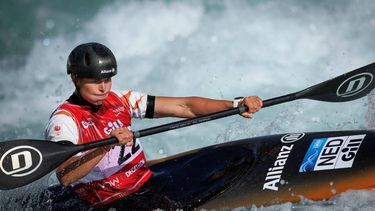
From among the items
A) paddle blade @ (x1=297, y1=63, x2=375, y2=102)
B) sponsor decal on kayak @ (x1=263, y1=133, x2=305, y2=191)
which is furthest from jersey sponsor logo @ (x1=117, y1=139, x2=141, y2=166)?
paddle blade @ (x1=297, y1=63, x2=375, y2=102)

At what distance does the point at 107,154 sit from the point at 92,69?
0.56 m

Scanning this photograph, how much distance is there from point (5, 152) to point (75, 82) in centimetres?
58

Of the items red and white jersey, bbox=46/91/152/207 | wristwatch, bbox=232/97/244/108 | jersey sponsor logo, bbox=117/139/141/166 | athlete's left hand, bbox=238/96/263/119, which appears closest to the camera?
red and white jersey, bbox=46/91/152/207

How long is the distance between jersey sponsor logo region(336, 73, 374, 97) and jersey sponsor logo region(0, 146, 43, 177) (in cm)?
228

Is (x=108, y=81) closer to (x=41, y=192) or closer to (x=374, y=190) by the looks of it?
(x=41, y=192)

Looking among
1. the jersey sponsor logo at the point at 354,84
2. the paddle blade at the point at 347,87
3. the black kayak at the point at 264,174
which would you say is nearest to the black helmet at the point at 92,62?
the black kayak at the point at 264,174

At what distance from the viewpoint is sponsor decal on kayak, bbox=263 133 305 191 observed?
128 inches

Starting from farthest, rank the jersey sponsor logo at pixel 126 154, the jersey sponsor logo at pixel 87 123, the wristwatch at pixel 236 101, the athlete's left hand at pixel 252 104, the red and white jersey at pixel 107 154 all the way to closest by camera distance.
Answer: the wristwatch at pixel 236 101 < the athlete's left hand at pixel 252 104 < the jersey sponsor logo at pixel 126 154 < the jersey sponsor logo at pixel 87 123 < the red and white jersey at pixel 107 154

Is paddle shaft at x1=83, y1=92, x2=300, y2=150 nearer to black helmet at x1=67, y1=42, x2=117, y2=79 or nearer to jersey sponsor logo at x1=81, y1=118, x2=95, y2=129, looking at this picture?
jersey sponsor logo at x1=81, y1=118, x2=95, y2=129

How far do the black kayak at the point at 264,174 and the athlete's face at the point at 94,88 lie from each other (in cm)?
65

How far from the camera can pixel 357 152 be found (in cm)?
327

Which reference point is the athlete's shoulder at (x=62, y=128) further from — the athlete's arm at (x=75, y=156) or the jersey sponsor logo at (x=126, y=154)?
the jersey sponsor logo at (x=126, y=154)

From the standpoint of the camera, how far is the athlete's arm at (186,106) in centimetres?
386

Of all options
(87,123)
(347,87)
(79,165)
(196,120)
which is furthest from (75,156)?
(347,87)
